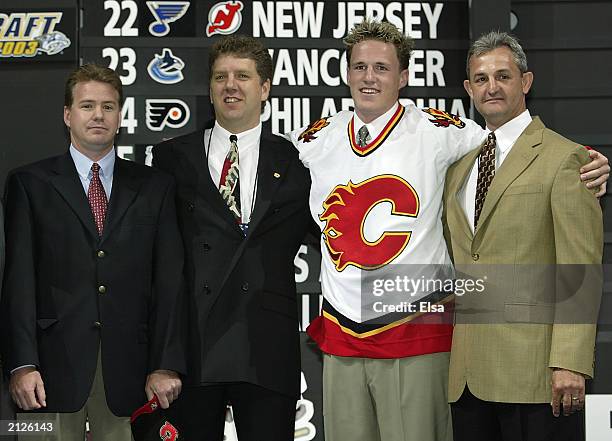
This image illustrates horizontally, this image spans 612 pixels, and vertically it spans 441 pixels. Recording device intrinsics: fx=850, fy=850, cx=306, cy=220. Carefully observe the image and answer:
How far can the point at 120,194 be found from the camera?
2.97 meters

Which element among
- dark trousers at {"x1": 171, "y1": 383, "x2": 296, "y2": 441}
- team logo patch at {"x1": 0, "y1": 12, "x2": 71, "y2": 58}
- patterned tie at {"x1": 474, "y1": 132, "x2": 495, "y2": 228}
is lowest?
dark trousers at {"x1": 171, "y1": 383, "x2": 296, "y2": 441}

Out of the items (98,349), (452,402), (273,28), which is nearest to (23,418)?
(98,349)

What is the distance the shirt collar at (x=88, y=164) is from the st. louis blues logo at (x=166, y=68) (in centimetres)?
104

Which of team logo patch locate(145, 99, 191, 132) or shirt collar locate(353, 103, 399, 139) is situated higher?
team logo patch locate(145, 99, 191, 132)

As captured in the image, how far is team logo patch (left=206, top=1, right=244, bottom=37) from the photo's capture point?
13.3 ft

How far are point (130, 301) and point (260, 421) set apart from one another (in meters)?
0.61

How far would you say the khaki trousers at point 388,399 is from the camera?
2.91 meters

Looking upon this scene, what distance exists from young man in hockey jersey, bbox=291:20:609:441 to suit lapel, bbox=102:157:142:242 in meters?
0.66

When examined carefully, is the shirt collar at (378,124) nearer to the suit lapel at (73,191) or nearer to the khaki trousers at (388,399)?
the khaki trousers at (388,399)

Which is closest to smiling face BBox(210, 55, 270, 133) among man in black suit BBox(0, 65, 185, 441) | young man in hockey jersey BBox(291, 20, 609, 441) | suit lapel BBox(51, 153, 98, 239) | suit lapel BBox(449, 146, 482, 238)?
young man in hockey jersey BBox(291, 20, 609, 441)

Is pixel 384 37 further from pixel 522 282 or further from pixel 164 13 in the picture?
pixel 164 13

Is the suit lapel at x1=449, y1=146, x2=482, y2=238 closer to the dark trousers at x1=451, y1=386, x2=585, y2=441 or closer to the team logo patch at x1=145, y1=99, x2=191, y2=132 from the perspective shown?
the dark trousers at x1=451, y1=386, x2=585, y2=441

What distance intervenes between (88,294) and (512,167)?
4.88 feet

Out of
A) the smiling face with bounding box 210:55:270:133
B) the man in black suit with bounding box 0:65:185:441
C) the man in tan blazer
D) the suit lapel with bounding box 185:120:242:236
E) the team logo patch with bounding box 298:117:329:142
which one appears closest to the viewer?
the man in tan blazer
